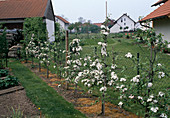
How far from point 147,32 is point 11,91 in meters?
4.62

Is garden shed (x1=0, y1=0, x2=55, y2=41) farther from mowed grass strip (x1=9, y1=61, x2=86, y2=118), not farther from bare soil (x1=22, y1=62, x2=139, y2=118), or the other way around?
bare soil (x1=22, y1=62, x2=139, y2=118)

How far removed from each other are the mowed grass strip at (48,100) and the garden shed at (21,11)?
1146cm

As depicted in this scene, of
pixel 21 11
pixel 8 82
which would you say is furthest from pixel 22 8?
pixel 8 82

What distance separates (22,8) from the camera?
20.8 metres

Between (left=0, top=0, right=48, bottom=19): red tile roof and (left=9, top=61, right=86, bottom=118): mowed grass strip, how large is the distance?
44.6 feet

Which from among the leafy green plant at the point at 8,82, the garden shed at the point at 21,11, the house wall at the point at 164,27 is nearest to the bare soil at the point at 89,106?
the leafy green plant at the point at 8,82

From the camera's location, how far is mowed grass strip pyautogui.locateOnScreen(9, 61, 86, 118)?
4.22 metres

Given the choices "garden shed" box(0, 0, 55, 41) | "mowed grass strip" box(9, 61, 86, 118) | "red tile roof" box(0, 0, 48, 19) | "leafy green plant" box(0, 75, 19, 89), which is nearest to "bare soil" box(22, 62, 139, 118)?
"mowed grass strip" box(9, 61, 86, 118)

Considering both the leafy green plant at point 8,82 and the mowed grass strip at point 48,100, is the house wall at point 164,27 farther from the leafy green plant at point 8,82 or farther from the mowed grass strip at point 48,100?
the leafy green plant at point 8,82

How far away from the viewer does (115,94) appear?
5.53m

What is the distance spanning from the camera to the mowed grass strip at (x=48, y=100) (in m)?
4.22

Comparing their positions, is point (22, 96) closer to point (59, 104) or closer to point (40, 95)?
point (40, 95)

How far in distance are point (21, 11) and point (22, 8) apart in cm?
98

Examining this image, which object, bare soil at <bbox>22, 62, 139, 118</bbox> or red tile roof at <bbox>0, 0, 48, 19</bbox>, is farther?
red tile roof at <bbox>0, 0, 48, 19</bbox>
